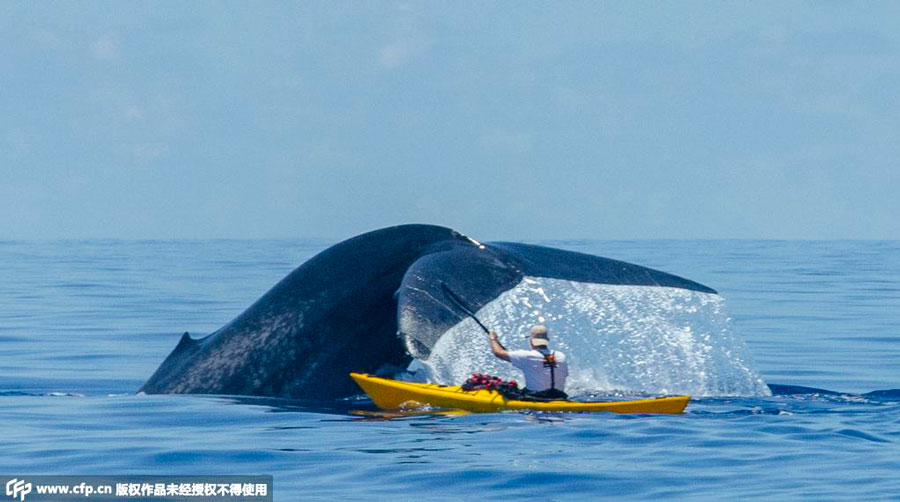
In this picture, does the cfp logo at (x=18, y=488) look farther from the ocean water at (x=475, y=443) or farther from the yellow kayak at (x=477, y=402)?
the yellow kayak at (x=477, y=402)

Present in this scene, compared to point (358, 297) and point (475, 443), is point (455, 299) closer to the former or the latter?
point (358, 297)

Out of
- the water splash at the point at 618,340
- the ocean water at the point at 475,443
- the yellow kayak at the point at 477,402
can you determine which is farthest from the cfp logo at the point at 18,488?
the water splash at the point at 618,340

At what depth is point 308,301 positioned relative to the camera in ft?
39.4

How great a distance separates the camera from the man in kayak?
12.9 m

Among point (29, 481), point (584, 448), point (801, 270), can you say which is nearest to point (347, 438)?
point (584, 448)

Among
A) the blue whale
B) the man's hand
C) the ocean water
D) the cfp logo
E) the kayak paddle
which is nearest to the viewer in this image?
the cfp logo

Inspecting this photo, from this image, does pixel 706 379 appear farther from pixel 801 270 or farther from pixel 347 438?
pixel 801 270

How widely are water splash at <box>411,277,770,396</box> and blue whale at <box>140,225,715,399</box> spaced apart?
0.85 ft

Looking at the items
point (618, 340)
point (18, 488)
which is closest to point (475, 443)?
point (618, 340)

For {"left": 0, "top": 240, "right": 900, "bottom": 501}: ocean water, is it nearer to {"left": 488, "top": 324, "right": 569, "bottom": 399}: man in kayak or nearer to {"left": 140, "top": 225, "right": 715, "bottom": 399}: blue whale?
{"left": 140, "top": 225, "right": 715, "bottom": 399}: blue whale

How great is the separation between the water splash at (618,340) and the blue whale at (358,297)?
258 mm

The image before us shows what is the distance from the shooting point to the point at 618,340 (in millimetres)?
12930

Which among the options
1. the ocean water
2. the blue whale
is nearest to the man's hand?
the ocean water

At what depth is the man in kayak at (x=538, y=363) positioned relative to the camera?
12.9 meters
